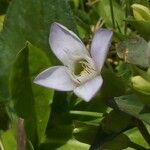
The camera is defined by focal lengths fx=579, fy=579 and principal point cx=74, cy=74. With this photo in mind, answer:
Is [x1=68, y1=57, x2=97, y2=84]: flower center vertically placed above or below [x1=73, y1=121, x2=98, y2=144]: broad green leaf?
above

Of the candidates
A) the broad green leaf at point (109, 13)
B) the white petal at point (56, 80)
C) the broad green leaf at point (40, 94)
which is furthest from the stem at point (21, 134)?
the broad green leaf at point (109, 13)

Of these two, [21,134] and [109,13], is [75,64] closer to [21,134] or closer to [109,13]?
[21,134]

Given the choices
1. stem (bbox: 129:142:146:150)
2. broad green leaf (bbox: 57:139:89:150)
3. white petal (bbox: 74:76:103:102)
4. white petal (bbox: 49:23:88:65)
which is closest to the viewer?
white petal (bbox: 74:76:103:102)

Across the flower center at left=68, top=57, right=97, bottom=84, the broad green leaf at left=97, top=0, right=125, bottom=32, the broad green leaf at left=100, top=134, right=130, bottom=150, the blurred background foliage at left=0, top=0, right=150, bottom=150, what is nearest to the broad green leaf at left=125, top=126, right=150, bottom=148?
the blurred background foliage at left=0, top=0, right=150, bottom=150

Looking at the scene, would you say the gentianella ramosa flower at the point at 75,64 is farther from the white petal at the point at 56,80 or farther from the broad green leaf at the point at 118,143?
the broad green leaf at the point at 118,143

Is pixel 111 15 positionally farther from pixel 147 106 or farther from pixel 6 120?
pixel 147 106

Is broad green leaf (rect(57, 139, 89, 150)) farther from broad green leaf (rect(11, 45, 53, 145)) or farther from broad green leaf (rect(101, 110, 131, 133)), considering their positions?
broad green leaf (rect(101, 110, 131, 133))
